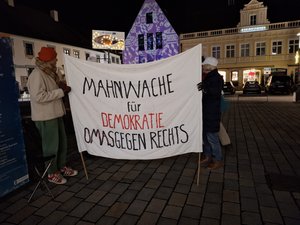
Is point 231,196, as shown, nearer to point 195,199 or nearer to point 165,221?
point 195,199

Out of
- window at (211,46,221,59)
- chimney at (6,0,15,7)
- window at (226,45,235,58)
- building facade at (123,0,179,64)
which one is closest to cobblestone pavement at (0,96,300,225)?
building facade at (123,0,179,64)

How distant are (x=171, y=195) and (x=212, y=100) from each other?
157 centimetres

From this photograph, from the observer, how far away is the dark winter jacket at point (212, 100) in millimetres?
3426

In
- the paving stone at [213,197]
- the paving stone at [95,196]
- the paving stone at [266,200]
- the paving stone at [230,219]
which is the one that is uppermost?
the paving stone at [95,196]

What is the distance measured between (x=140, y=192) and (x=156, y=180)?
1.41ft

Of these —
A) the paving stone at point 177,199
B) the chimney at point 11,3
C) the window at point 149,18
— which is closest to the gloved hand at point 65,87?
the paving stone at point 177,199

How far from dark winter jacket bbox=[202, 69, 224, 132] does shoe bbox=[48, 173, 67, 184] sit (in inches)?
93.3

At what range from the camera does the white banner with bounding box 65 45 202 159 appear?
10.5 feet

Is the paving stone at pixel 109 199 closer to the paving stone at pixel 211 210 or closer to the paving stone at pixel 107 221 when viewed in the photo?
the paving stone at pixel 107 221

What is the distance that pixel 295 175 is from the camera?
3463mm

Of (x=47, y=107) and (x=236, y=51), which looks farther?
(x=236, y=51)

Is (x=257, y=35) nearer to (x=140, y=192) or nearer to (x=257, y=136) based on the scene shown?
(x=257, y=136)

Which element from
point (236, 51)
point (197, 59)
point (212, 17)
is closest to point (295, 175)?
point (197, 59)

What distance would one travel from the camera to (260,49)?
98.8ft
